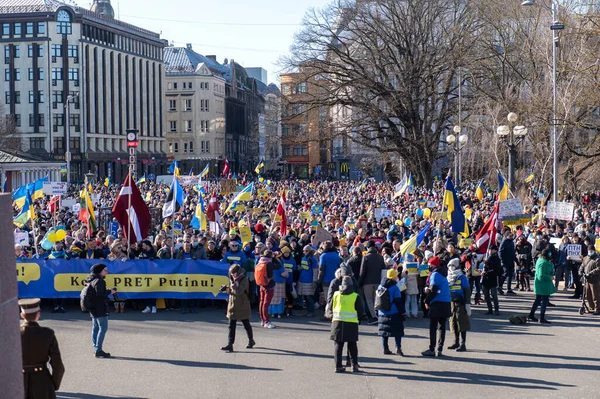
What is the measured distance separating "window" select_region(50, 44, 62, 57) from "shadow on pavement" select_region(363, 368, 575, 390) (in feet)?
287

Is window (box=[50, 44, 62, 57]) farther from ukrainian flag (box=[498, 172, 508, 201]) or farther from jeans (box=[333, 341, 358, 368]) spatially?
jeans (box=[333, 341, 358, 368])

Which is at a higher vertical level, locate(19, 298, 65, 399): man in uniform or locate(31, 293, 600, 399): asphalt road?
locate(19, 298, 65, 399): man in uniform

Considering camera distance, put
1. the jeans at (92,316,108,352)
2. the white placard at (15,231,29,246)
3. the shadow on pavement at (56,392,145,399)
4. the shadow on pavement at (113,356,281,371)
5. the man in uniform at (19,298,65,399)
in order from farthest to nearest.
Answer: the white placard at (15,231,29,246), the jeans at (92,316,108,352), the shadow on pavement at (113,356,281,371), the shadow on pavement at (56,392,145,399), the man in uniform at (19,298,65,399)

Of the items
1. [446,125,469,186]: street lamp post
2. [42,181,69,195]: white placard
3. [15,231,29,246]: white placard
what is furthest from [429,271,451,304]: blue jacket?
[446,125,469,186]: street lamp post

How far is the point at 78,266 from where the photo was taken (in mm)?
17281

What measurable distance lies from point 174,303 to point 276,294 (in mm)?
2416

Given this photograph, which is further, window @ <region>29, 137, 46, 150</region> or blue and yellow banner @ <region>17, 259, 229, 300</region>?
window @ <region>29, 137, 46, 150</region>

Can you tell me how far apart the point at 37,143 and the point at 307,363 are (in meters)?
86.9

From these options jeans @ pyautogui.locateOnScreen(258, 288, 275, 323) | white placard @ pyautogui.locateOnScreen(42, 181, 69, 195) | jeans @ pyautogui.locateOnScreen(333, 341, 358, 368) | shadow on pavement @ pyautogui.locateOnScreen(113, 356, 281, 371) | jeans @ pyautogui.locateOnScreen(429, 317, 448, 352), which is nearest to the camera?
jeans @ pyautogui.locateOnScreen(333, 341, 358, 368)

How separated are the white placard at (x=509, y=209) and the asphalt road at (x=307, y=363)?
14.2 ft

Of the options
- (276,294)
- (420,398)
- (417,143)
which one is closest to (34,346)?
(420,398)

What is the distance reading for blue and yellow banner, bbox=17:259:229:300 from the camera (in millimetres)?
17234

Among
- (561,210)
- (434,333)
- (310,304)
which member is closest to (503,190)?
(561,210)

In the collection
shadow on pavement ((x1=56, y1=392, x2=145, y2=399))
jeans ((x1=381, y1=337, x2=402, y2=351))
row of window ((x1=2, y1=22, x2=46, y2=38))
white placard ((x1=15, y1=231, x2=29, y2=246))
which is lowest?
shadow on pavement ((x1=56, y1=392, x2=145, y2=399))
